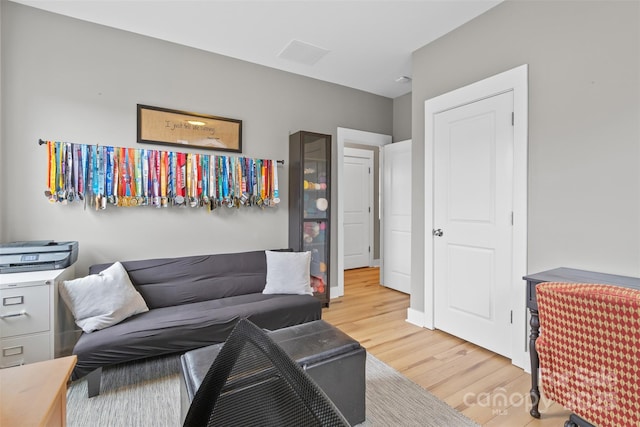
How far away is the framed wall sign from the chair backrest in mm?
2754

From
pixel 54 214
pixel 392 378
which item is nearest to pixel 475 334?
pixel 392 378

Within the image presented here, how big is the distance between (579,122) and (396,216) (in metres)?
2.40

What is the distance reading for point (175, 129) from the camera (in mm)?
2871

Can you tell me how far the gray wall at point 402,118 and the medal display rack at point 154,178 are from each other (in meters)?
1.96

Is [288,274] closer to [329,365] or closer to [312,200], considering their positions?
[312,200]

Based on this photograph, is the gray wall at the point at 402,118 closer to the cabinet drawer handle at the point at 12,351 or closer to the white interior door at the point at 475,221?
the white interior door at the point at 475,221

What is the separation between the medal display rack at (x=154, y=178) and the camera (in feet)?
7.95

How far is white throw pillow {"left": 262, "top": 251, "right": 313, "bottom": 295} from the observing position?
282 centimetres

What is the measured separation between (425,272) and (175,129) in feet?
9.13

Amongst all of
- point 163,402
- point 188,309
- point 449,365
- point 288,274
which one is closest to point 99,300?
point 188,309

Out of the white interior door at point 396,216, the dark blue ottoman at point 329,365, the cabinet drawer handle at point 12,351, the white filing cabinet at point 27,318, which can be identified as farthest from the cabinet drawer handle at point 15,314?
the white interior door at point 396,216

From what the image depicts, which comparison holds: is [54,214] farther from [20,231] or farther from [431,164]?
[431,164]

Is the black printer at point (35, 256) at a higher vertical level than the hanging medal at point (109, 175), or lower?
lower

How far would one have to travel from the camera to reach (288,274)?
288 cm
